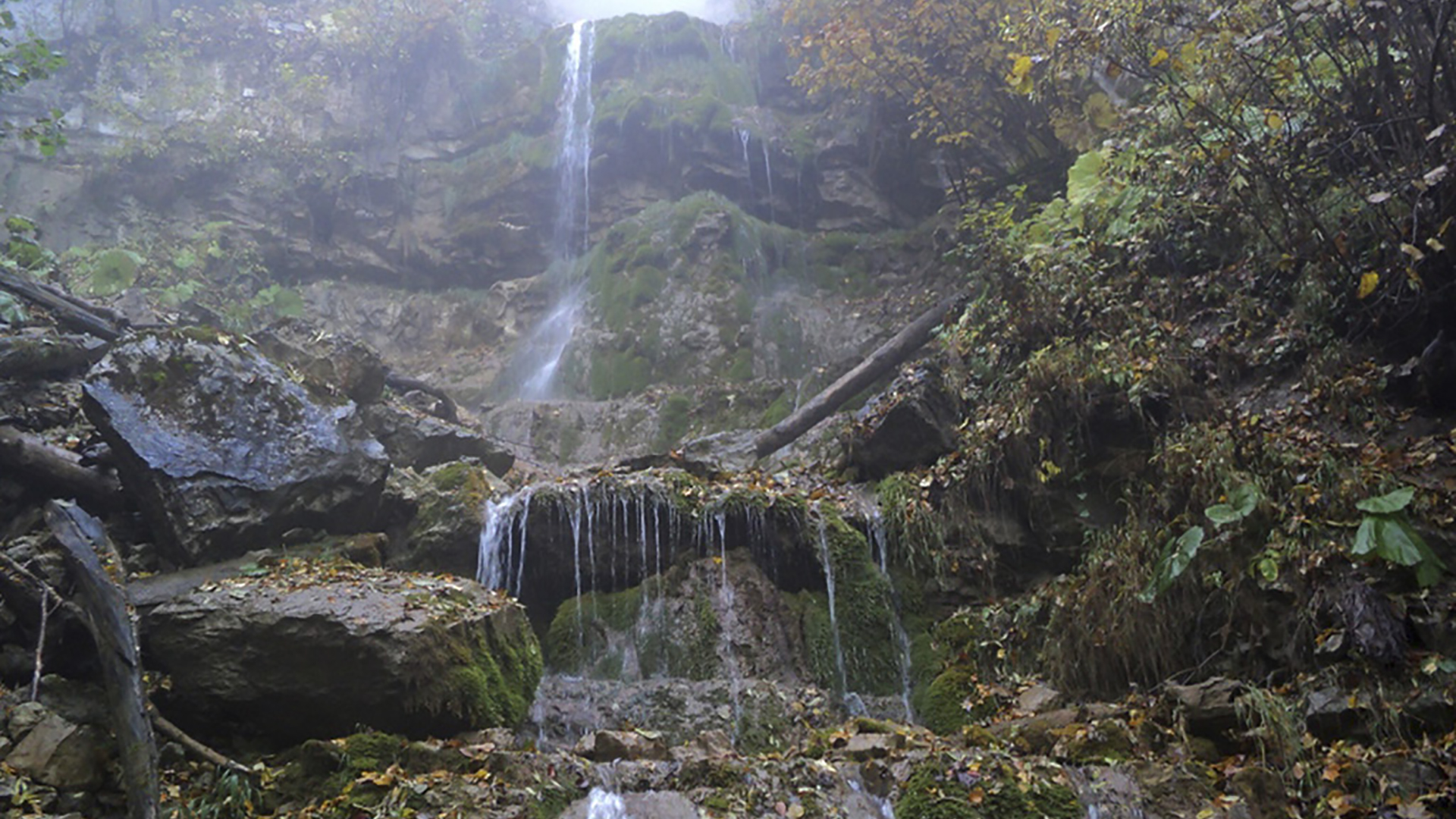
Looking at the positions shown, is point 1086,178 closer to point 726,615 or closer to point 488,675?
point 726,615

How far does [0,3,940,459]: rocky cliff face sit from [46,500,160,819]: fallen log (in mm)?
8113

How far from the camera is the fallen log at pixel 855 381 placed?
1046 cm

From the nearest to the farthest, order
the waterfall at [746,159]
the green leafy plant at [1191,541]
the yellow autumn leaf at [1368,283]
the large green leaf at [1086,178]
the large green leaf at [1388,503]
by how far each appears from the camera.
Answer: the large green leaf at [1388,503], the green leafy plant at [1191,541], the yellow autumn leaf at [1368,283], the large green leaf at [1086,178], the waterfall at [746,159]

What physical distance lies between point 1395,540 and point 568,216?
15279 mm

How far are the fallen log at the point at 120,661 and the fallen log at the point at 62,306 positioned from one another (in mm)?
4123

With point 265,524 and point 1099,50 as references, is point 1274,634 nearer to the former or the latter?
point 1099,50

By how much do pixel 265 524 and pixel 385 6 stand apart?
52.4 ft

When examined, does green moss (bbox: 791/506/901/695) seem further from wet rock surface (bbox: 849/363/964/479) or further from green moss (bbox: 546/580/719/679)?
wet rock surface (bbox: 849/363/964/479)

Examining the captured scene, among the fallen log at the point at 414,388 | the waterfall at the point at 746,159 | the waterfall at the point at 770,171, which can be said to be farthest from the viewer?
the waterfall at the point at 746,159

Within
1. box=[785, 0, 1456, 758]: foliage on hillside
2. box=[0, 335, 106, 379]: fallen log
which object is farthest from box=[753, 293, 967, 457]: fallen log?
box=[0, 335, 106, 379]: fallen log

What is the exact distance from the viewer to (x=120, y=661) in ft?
16.4

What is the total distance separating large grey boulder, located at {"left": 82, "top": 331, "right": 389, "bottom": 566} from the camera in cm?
688

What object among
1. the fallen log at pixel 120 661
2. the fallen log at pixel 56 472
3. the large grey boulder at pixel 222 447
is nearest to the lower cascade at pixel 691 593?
the large grey boulder at pixel 222 447

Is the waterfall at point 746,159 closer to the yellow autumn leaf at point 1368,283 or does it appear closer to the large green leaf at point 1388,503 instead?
the yellow autumn leaf at point 1368,283
